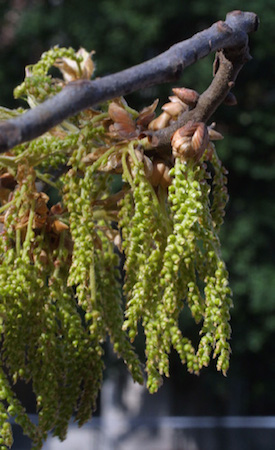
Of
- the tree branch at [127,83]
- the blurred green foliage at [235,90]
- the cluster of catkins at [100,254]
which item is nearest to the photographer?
the tree branch at [127,83]

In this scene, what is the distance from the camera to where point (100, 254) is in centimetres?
97

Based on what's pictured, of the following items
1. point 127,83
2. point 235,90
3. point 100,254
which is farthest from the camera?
point 235,90

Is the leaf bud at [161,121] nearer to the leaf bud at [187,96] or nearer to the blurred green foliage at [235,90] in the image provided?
the leaf bud at [187,96]

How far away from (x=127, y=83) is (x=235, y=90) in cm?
657

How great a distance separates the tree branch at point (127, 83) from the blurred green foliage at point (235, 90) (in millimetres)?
5654

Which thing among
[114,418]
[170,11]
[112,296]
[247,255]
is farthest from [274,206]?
[112,296]

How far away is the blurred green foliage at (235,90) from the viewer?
21.3 ft

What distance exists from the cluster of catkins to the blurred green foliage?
5.52 metres

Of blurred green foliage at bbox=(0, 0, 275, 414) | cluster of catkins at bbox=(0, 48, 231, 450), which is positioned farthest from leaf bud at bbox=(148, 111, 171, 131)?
blurred green foliage at bbox=(0, 0, 275, 414)

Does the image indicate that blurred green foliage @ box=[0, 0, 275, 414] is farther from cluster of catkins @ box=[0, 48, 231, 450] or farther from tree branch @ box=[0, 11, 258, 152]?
tree branch @ box=[0, 11, 258, 152]

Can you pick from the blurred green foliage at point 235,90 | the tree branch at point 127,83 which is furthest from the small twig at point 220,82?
the blurred green foliage at point 235,90

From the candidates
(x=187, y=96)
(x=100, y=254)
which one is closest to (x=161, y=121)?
(x=187, y=96)

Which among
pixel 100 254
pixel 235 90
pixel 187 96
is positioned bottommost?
pixel 100 254

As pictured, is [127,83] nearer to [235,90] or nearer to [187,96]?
[187,96]
